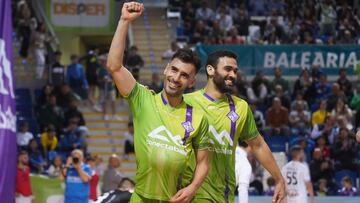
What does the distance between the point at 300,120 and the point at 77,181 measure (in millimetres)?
7783

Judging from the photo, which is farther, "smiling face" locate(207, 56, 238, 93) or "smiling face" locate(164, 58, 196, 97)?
"smiling face" locate(207, 56, 238, 93)

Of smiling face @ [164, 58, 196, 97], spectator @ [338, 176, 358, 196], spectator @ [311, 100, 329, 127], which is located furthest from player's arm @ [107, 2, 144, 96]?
spectator @ [311, 100, 329, 127]

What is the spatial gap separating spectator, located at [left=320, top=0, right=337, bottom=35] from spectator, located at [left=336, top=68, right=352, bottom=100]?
563 cm

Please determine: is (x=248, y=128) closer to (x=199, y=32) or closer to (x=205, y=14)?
(x=199, y=32)

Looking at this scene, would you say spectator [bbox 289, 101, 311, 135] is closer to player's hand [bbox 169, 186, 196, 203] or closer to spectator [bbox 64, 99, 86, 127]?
spectator [bbox 64, 99, 86, 127]

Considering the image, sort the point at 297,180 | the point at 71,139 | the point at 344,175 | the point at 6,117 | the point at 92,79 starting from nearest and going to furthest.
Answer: the point at 6,117 → the point at 297,180 → the point at 344,175 → the point at 71,139 → the point at 92,79

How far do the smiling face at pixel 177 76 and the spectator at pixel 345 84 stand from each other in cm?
1840

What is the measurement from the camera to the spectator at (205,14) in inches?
1280

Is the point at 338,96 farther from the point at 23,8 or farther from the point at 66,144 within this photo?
the point at 23,8

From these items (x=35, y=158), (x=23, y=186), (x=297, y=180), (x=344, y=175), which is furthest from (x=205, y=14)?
(x=297, y=180)

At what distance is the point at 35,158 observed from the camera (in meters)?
23.3

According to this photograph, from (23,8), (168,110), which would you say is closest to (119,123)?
(23,8)

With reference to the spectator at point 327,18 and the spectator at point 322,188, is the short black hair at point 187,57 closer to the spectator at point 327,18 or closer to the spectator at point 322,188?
the spectator at point 322,188

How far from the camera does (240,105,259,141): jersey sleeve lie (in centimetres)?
971
